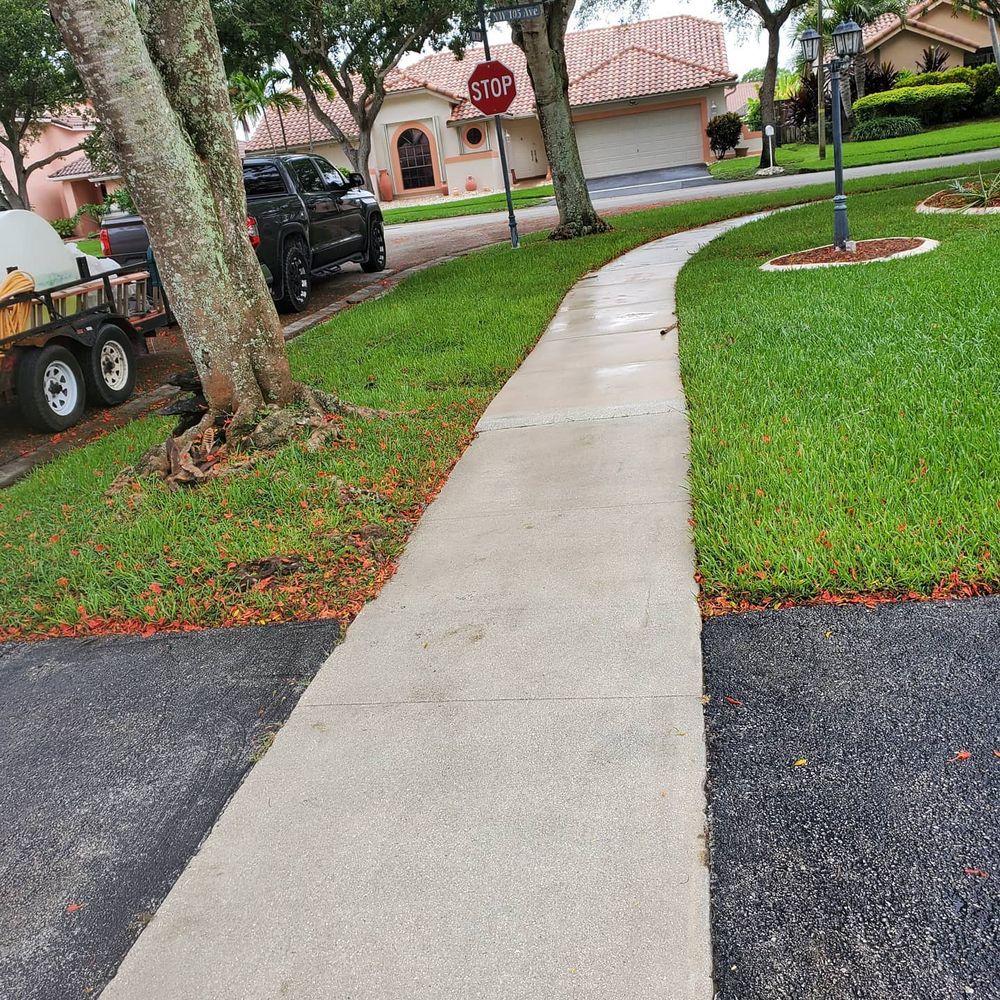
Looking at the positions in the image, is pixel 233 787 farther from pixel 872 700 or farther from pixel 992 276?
pixel 992 276

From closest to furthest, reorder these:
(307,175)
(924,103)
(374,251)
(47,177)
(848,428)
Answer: (848,428) → (307,175) → (374,251) → (924,103) → (47,177)

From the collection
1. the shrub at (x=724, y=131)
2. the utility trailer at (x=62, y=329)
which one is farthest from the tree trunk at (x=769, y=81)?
the utility trailer at (x=62, y=329)

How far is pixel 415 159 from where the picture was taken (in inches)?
1610

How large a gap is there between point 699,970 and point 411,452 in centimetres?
433

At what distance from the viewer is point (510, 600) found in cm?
407

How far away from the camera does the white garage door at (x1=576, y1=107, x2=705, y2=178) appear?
127 ft

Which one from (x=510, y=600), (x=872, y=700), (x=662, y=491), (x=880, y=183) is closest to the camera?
(x=872, y=700)

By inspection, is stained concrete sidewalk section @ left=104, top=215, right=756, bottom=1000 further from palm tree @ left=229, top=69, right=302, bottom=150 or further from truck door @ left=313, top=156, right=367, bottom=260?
palm tree @ left=229, top=69, right=302, bottom=150

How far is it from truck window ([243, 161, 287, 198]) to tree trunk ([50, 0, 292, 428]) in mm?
6950

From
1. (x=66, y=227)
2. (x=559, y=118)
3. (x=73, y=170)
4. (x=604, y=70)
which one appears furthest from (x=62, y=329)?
(x=73, y=170)

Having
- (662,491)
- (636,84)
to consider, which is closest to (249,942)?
(662,491)

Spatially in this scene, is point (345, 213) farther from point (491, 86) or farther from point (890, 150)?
point (890, 150)

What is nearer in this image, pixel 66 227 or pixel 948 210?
pixel 948 210

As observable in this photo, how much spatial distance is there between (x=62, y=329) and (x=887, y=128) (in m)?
35.0
